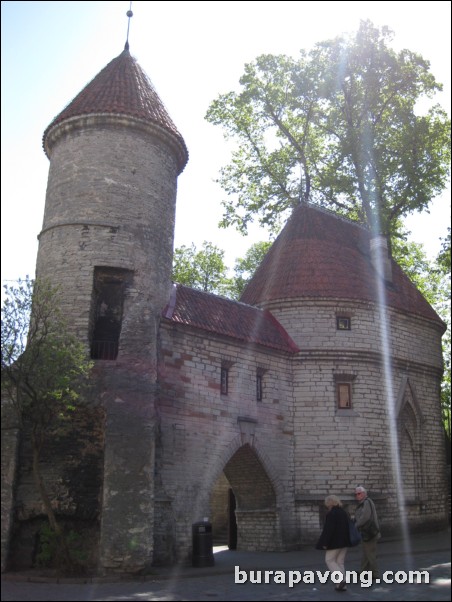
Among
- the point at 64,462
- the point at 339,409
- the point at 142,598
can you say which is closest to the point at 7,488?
the point at 64,462

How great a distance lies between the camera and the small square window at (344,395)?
63.1 feet

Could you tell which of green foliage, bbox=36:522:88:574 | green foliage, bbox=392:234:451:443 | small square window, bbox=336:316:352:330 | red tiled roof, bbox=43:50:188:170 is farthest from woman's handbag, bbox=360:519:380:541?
green foliage, bbox=392:234:451:443

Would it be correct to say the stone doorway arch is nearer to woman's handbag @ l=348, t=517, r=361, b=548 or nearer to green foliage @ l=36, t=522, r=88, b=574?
green foliage @ l=36, t=522, r=88, b=574

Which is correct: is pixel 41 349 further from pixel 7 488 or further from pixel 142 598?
pixel 142 598

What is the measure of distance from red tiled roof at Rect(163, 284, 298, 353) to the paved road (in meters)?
5.88

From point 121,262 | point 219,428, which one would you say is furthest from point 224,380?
point 121,262

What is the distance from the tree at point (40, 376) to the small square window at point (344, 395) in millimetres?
8870

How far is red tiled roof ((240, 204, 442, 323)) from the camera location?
20.2 metres

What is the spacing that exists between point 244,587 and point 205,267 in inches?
992

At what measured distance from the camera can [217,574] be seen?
12844mm

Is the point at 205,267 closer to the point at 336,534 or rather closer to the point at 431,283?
the point at 431,283

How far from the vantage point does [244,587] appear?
1084 centimetres

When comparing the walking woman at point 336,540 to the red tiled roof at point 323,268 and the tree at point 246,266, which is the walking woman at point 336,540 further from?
the tree at point 246,266

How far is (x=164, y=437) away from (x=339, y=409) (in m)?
6.73
